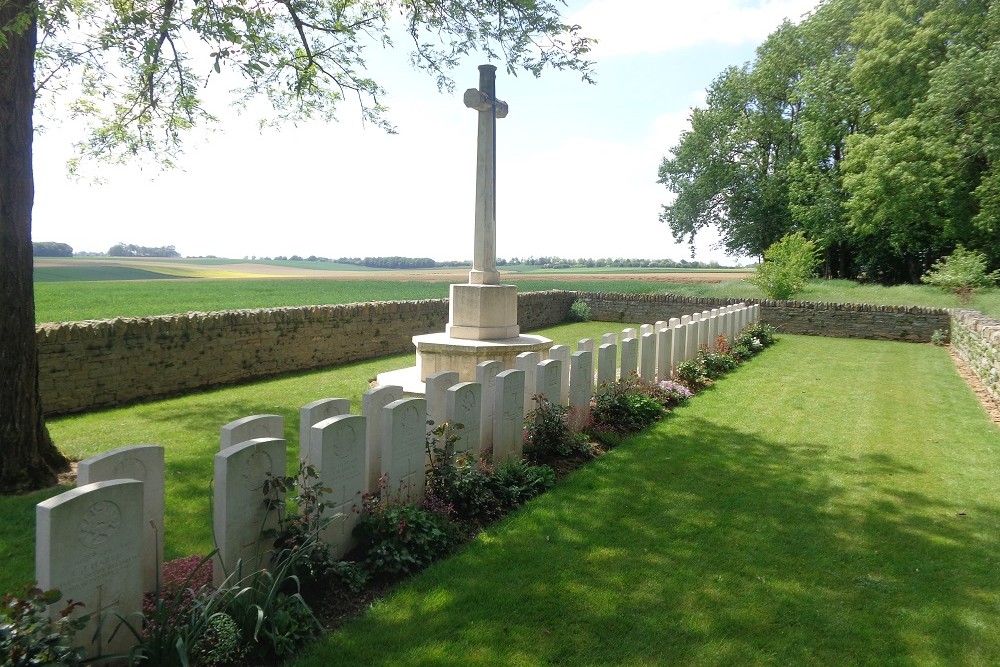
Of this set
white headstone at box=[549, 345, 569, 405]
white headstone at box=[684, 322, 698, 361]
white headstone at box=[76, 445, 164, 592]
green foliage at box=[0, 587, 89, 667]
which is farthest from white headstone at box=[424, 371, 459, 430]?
white headstone at box=[684, 322, 698, 361]

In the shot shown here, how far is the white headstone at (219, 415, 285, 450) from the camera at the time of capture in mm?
3576

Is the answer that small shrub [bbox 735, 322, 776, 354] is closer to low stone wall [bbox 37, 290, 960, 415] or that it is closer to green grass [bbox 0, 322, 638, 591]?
low stone wall [bbox 37, 290, 960, 415]

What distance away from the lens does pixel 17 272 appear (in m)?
5.80

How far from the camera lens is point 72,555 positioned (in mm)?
2605

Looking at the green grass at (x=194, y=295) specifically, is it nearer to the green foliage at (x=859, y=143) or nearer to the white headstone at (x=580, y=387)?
the white headstone at (x=580, y=387)

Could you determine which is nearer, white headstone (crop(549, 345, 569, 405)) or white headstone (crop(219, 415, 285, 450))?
white headstone (crop(219, 415, 285, 450))

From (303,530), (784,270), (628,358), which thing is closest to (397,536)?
(303,530)

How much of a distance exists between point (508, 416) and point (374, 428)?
1.51 metres

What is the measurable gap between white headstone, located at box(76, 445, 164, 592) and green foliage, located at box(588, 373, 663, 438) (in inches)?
195

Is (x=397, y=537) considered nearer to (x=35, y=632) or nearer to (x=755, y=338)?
(x=35, y=632)

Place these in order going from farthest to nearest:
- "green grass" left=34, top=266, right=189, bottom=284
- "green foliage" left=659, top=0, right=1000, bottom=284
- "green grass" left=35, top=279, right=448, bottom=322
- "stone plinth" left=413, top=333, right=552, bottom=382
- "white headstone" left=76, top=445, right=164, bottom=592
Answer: "green grass" left=34, top=266, right=189, bottom=284 → "green foliage" left=659, top=0, right=1000, bottom=284 → "green grass" left=35, top=279, right=448, bottom=322 → "stone plinth" left=413, top=333, right=552, bottom=382 → "white headstone" left=76, top=445, right=164, bottom=592

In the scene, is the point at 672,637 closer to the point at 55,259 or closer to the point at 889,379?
the point at 889,379

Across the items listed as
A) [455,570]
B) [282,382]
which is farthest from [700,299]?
[455,570]

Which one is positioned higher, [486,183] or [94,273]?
[486,183]
